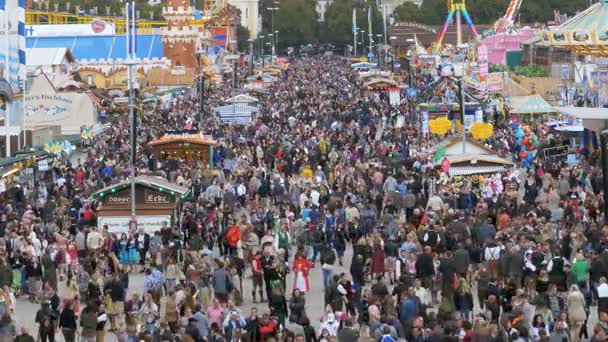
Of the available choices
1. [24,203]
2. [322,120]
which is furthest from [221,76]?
[24,203]

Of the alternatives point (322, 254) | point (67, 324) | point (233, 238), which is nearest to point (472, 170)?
point (322, 254)

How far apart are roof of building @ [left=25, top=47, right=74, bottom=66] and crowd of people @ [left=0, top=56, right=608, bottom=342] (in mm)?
35503

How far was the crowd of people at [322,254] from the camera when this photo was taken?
1730cm

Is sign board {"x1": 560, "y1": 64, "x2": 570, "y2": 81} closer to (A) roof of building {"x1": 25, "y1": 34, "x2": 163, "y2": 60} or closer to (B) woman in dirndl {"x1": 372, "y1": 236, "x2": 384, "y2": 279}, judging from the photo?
(A) roof of building {"x1": 25, "y1": 34, "x2": 163, "y2": 60}

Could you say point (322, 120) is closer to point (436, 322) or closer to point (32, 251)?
point (32, 251)

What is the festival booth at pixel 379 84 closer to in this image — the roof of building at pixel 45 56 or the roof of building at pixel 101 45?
the roof of building at pixel 45 56

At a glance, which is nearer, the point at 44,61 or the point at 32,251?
the point at 32,251

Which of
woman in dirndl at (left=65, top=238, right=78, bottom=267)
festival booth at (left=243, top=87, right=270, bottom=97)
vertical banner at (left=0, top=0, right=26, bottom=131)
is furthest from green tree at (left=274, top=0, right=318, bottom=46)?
woman in dirndl at (left=65, top=238, right=78, bottom=267)

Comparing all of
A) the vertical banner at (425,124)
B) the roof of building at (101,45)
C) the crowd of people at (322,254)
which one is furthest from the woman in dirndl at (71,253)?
the roof of building at (101,45)

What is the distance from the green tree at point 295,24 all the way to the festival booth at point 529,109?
126 meters

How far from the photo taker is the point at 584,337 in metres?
17.8

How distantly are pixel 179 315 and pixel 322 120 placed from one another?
35.2m

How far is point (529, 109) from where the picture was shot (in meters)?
46.9

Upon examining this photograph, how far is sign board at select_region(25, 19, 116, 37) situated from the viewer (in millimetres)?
94562
